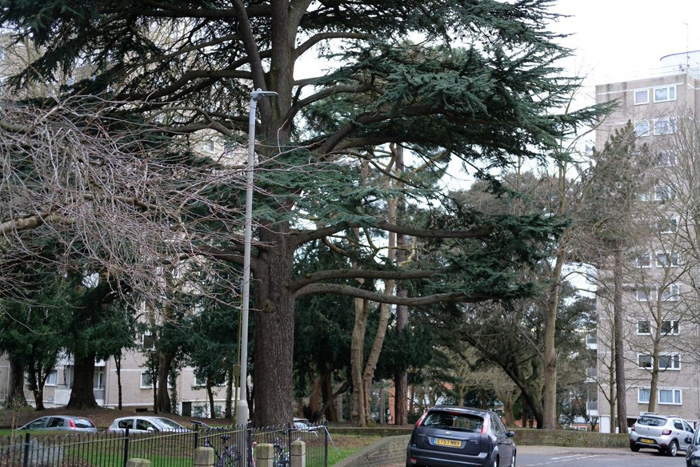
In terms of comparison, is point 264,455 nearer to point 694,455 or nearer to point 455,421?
point 455,421

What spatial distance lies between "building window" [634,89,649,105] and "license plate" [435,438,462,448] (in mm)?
57316

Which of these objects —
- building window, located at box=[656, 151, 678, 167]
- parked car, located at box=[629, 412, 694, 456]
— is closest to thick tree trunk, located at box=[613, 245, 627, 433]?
building window, located at box=[656, 151, 678, 167]

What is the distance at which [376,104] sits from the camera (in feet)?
64.2

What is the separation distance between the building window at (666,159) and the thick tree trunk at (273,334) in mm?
21525

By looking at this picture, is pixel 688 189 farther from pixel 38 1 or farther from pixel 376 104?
pixel 38 1

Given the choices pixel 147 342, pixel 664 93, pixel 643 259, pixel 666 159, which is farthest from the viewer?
pixel 664 93

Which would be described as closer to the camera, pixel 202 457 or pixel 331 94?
pixel 202 457

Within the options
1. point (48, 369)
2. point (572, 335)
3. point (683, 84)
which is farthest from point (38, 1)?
point (683, 84)

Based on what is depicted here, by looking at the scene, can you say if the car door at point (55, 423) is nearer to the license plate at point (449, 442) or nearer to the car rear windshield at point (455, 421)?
the car rear windshield at point (455, 421)

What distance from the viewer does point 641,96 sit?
229ft

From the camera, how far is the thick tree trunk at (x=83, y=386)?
40.8 m

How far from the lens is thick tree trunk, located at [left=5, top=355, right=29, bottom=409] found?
136 feet

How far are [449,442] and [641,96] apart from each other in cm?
5822

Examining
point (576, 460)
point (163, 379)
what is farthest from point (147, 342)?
point (576, 460)
